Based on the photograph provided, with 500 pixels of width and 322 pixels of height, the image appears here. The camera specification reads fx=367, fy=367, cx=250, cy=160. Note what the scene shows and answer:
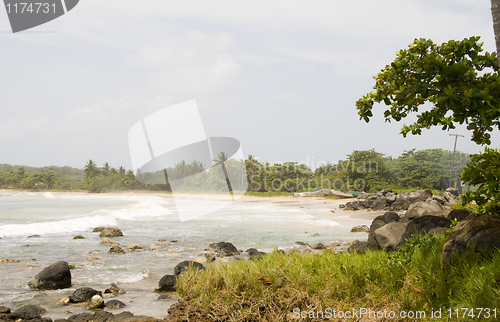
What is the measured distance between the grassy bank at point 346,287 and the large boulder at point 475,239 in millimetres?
141

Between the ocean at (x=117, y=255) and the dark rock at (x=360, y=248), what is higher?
the dark rock at (x=360, y=248)

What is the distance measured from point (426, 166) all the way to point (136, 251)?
49.4 m

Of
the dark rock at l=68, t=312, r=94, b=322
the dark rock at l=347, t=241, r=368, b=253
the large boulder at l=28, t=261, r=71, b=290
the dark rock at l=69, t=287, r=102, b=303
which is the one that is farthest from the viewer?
the dark rock at l=347, t=241, r=368, b=253

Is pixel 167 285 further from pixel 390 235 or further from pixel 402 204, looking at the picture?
pixel 402 204

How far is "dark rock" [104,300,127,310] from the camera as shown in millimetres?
6555

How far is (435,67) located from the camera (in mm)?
4508

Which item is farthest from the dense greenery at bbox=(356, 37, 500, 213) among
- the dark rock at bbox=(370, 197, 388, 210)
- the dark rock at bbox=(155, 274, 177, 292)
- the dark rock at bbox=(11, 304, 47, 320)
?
the dark rock at bbox=(370, 197, 388, 210)

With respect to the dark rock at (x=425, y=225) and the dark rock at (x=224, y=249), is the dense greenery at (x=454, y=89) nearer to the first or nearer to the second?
the dark rock at (x=425, y=225)

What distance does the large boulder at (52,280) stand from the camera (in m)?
7.91

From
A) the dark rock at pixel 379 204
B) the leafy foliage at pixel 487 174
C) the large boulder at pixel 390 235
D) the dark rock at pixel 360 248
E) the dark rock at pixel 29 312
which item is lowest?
the dark rock at pixel 379 204

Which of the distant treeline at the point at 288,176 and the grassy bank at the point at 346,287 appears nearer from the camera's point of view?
the grassy bank at the point at 346,287

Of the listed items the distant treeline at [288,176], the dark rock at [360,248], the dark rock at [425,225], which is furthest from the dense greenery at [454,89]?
the distant treeline at [288,176]

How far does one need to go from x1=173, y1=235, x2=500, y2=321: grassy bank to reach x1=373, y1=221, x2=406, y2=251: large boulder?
53.4 inches

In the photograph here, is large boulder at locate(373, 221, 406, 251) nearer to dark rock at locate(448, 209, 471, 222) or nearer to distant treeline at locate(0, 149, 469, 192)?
dark rock at locate(448, 209, 471, 222)
